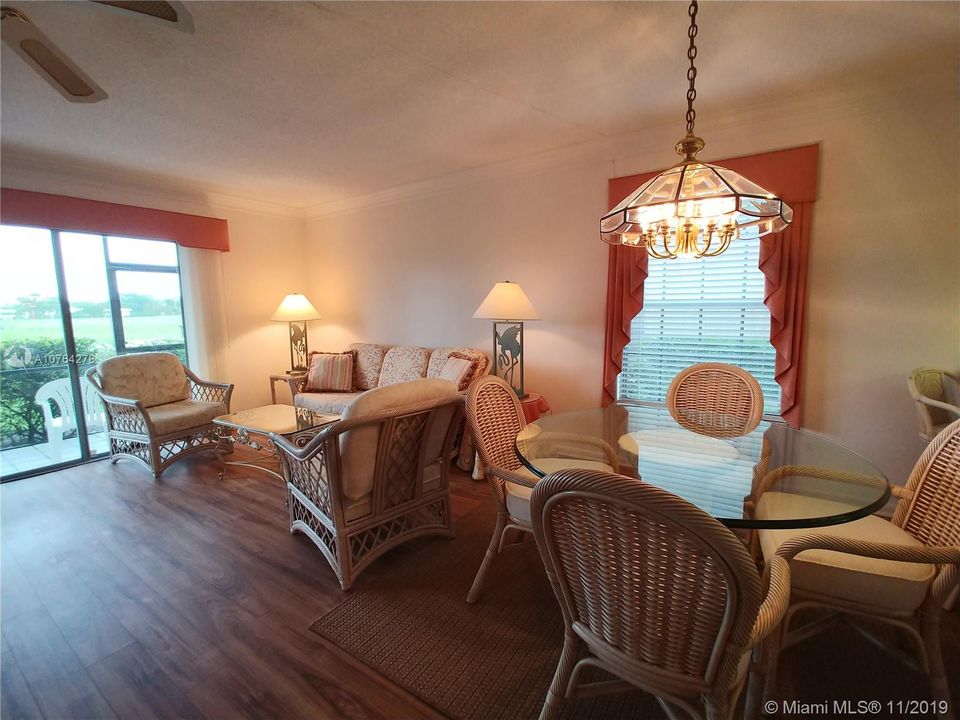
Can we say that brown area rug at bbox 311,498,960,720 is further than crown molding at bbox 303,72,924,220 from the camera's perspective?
No

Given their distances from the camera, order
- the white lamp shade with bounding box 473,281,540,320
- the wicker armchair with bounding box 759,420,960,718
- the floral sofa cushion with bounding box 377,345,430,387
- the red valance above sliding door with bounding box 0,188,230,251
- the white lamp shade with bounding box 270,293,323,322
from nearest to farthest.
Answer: the wicker armchair with bounding box 759,420,960,718
the white lamp shade with bounding box 473,281,540,320
the red valance above sliding door with bounding box 0,188,230,251
the floral sofa cushion with bounding box 377,345,430,387
the white lamp shade with bounding box 270,293,323,322

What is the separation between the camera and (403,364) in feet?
13.7

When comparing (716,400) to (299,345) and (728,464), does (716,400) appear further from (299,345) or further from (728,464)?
(299,345)

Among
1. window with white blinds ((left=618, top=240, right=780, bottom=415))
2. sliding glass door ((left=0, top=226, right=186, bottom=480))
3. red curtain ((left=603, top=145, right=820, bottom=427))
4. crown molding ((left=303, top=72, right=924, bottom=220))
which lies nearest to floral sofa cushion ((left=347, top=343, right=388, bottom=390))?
crown molding ((left=303, top=72, right=924, bottom=220))

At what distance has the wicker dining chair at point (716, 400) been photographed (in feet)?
7.03

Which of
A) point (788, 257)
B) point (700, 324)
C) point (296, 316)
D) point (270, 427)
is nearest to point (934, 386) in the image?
point (788, 257)

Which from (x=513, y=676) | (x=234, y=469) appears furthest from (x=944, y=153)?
(x=234, y=469)

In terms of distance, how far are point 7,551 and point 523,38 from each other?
378 centimetres

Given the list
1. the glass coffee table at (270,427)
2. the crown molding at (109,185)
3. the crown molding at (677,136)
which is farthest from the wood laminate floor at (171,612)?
the crown molding at (677,136)

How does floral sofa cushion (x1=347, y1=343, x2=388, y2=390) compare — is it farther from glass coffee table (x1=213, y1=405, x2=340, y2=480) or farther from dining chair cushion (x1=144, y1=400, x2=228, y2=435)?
dining chair cushion (x1=144, y1=400, x2=228, y2=435)

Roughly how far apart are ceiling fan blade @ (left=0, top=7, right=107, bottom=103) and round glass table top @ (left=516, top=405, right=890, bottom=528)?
204 centimetres

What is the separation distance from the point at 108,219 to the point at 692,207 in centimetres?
453

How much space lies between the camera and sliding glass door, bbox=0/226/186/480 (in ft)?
11.0

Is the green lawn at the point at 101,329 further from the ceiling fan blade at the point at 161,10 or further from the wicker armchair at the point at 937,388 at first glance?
the wicker armchair at the point at 937,388
